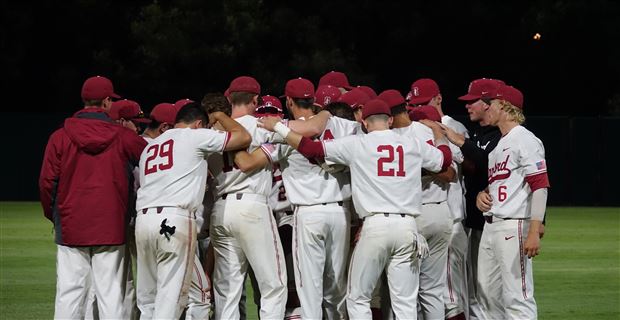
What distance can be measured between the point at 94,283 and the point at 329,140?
215 centimetres

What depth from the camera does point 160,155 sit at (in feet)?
25.8

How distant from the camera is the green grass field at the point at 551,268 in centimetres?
1091

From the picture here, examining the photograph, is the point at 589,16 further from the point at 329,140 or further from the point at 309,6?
the point at 329,140

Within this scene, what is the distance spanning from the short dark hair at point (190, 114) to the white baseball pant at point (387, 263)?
152 cm

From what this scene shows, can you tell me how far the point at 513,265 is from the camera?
804 centimetres

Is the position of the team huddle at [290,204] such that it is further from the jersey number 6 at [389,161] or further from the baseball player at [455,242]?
the baseball player at [455,242]

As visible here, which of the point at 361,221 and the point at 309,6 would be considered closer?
the point at 361,221

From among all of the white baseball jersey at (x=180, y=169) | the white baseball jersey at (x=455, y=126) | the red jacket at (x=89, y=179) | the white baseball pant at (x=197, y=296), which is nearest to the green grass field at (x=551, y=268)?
the white baseball pant at (x=197, y=296)

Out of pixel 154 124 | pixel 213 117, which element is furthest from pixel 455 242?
pixel 154 124

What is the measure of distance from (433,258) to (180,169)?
7.48 feet

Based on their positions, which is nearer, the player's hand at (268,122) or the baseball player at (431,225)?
the player's hand at (268,122)

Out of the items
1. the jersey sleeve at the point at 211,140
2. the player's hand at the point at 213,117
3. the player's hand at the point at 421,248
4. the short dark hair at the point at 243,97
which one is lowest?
the player's hand at the point at 421,248

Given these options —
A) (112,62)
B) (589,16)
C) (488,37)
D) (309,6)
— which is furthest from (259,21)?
(589,16)

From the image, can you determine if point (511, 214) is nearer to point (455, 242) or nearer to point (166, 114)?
point (455, 242)
